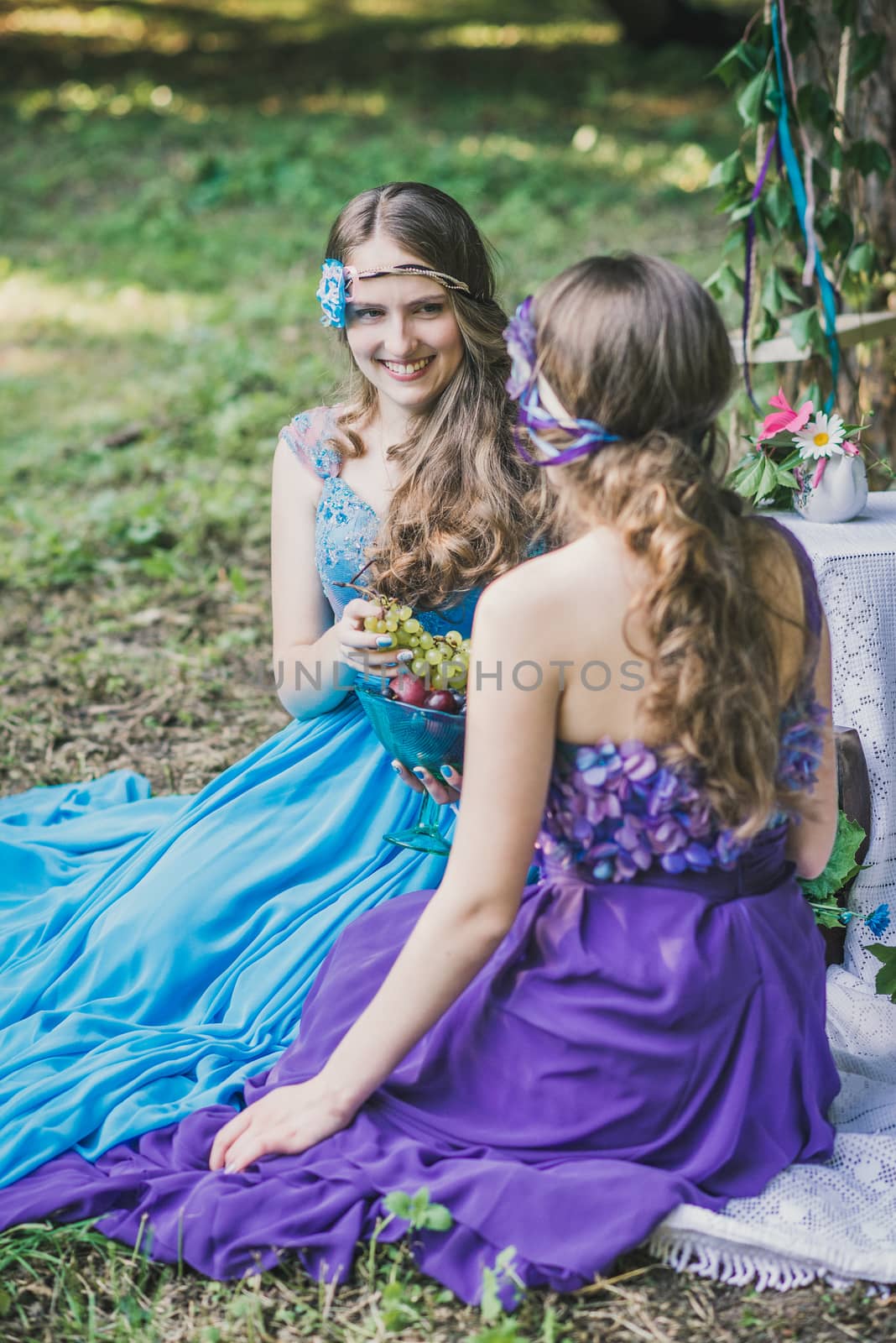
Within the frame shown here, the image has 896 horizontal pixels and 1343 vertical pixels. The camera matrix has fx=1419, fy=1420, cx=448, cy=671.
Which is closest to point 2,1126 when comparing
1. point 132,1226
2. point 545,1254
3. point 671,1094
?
point 132,1226

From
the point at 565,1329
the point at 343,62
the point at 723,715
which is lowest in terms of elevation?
the point at 565,1329

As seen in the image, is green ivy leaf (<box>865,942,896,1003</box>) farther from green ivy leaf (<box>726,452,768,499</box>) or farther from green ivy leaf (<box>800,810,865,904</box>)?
green ivy leaf (<box>726,452,768,499</box>)

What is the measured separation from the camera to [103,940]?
2.81 meters

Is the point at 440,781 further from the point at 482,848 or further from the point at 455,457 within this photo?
the point at 455,457

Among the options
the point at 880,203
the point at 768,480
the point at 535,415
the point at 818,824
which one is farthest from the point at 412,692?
the point at 880,203

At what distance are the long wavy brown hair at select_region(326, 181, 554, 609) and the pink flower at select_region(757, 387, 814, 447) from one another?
0.56 meters

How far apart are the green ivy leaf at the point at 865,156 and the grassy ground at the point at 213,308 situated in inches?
40.7

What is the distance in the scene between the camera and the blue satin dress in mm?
2459

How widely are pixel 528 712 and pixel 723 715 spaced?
0.91 ft

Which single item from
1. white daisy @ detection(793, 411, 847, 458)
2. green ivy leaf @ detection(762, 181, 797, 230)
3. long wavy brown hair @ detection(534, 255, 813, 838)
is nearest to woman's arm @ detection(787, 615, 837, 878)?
long wavy brown hair @ detection(534, 255, 813, 838)

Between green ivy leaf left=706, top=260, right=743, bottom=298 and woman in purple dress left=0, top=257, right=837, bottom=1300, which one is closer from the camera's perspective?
woman in purple dress left=0, top=257, right=837, bottom=1300

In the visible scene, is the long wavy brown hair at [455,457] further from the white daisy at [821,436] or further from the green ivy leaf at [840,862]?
the green ivy leaf at [840,862]

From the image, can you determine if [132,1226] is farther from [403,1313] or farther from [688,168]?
[688,168]

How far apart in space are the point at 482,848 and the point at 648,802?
0.84 feet
